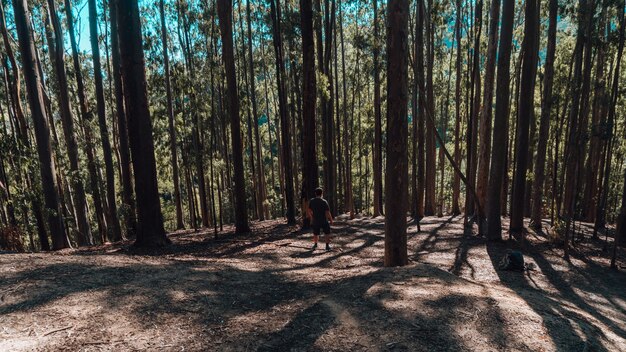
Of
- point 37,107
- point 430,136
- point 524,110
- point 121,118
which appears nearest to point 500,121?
point 524,110

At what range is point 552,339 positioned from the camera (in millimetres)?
3299

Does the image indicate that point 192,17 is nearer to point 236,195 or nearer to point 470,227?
point 236,195

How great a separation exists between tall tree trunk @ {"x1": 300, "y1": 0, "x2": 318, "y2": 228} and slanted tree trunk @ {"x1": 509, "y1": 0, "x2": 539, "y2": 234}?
6.24 meters

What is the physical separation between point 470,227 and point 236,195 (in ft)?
27.7

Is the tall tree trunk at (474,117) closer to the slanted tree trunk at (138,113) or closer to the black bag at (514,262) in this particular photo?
the black bag at (514,262)

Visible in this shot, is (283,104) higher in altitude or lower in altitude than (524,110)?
higher

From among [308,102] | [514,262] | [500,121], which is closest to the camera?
[514,262]

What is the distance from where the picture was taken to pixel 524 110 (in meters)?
10.3

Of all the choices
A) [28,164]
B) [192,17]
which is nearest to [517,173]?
[28,164]

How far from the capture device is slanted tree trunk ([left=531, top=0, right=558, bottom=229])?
11.2m

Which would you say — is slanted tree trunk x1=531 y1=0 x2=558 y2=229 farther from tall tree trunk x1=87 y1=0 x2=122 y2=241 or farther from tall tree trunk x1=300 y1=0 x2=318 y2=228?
tall tree trunk x1=87 y1=0 x2=122 y2=241

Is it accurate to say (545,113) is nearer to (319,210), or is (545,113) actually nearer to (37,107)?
(319,210)

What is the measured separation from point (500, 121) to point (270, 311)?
27.9 feet

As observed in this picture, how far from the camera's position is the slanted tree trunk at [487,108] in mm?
10148
